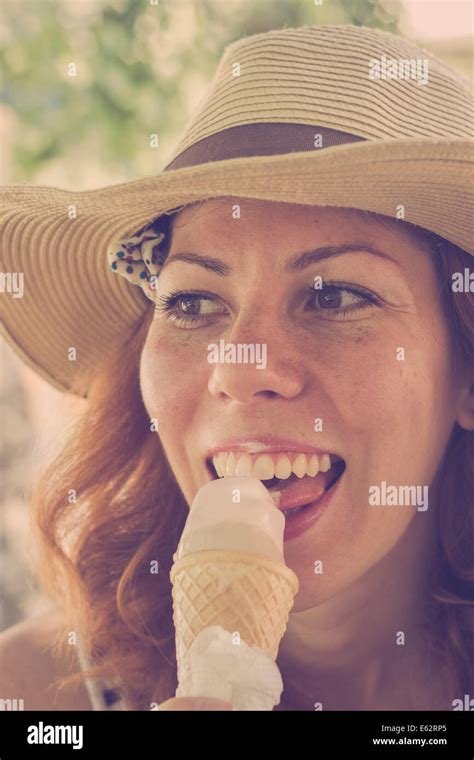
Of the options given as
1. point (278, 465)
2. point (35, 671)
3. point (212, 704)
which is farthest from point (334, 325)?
point (35, 671)

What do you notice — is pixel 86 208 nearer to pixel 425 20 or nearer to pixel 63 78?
pixel 425 20

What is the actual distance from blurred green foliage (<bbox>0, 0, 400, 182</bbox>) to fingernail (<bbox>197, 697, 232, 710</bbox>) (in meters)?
3.86

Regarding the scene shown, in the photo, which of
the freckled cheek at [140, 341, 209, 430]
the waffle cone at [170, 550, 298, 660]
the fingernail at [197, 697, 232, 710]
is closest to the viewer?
the fingernail at [197, 697, 232, 710]

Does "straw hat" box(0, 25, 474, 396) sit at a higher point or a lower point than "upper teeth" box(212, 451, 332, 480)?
higher

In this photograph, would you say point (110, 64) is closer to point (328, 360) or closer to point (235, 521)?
point (328, 360)

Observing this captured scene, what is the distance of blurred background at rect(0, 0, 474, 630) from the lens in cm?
452

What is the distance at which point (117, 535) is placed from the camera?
2549 mm

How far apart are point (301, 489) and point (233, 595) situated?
375 millimetres

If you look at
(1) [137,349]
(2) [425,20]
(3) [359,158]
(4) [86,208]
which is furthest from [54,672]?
(2) [425,20]

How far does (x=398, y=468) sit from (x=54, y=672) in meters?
1.23

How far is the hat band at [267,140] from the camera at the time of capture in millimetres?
1776

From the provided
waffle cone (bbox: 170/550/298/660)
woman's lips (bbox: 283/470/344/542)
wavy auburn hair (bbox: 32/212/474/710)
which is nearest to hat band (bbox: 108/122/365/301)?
wavy auburn hair (bbox: 32/212/474/710)

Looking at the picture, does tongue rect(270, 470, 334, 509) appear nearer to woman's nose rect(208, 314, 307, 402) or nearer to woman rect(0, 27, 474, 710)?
woman rect(0, 27, 474, 710)

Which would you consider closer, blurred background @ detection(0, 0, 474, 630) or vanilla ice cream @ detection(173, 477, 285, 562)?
vanilla ice cream @ detection(173, 477, 285, 562)
